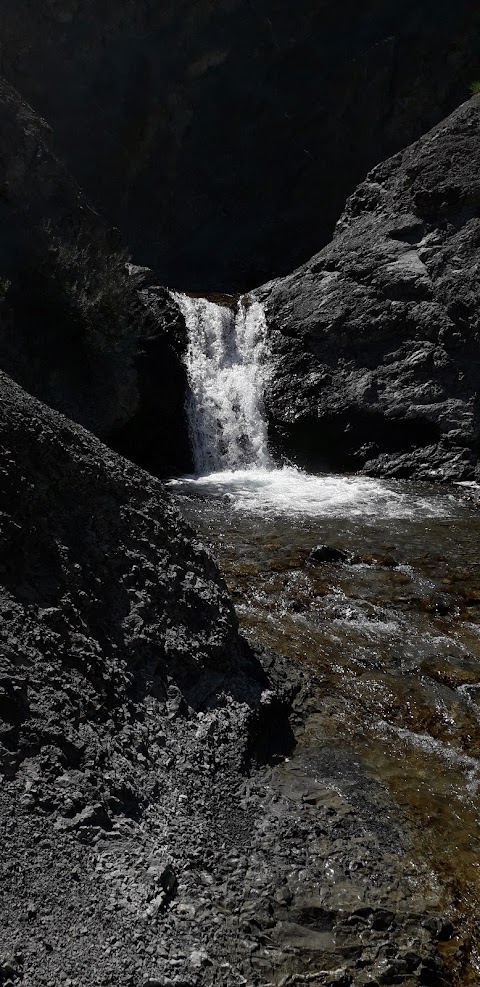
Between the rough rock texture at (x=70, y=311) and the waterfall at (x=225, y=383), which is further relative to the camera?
the waterfall at (x=225, y=383)

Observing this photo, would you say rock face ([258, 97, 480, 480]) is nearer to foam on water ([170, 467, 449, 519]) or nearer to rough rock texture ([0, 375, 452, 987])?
foam on water ([170, 467, 449, 519])

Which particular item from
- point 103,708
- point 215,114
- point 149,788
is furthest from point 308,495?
point 215,114

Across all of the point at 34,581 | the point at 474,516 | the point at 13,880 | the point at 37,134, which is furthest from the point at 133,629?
the point at 37,134

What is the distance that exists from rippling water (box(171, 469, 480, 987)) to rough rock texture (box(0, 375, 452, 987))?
38 cm

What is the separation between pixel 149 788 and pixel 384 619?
4.44 meters

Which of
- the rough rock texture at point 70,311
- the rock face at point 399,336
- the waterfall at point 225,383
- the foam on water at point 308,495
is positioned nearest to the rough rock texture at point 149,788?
the foam on water at point 308,495

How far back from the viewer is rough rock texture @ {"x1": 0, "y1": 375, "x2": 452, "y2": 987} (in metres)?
2.86

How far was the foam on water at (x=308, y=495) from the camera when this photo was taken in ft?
39.8

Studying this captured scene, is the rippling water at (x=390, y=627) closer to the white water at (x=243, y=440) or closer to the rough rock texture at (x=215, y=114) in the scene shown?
the white water at (x=243, y=440)

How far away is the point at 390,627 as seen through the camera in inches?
288

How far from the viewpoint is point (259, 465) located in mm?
16797

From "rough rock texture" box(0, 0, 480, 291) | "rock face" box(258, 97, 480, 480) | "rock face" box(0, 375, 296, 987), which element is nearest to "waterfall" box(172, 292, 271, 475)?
"rock face" box(258, 97, 480, 480)

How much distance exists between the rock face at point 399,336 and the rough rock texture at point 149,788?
1141cm

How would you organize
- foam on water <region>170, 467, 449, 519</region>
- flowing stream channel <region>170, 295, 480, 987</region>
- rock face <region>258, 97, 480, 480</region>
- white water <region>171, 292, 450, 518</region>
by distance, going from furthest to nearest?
rock face <region>258, 97, 480, 480</region> < white water <region>171, 292, 450, 518</region> < foam on water <region>170, 467, 449, 519</region> < flowing stream channel <region>170, 295, 480, 987</region>
